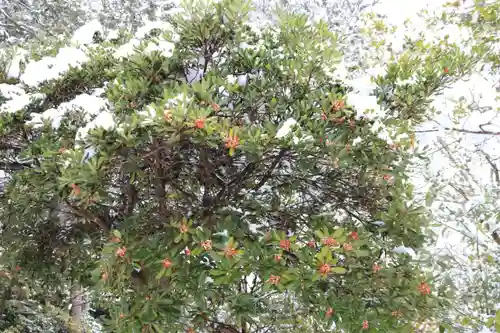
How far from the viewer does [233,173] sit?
3.28 meters

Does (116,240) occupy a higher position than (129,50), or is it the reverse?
(129,50)

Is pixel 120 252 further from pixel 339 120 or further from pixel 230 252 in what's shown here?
pixel 339 120

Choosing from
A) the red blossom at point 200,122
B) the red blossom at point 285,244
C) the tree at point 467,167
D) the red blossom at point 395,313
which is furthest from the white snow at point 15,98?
the red blossom at point 395,313

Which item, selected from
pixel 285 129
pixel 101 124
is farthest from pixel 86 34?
pixel 285 129

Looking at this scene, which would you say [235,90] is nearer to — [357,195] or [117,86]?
[117,86]

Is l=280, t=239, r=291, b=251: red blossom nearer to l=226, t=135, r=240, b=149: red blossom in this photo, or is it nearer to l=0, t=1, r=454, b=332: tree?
l=0, t=1, r=454, b=332: tree

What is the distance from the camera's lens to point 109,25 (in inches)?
418

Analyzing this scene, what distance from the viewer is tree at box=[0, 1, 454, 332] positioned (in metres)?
2.65

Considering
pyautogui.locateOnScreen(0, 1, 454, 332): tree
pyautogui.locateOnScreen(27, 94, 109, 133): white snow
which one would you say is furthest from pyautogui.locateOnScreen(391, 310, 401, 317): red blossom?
pyautogui.locateOnScreen(27, 94, 109, 133): white snow

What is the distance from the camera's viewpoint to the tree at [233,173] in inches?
104

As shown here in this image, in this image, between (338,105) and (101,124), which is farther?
(338,105)

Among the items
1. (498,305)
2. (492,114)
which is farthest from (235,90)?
(498,305)

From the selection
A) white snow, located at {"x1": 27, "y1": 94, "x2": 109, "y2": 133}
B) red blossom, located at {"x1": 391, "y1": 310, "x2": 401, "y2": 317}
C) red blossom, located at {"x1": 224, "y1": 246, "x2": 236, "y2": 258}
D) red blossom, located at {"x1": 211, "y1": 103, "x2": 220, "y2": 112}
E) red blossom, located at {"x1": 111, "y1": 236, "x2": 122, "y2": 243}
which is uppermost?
white snow, located at {"x1": 27, "y1": 94, "x2": 109, "y2": 133}

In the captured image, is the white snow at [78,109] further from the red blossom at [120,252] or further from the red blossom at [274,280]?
the red blossom at [274,280]
